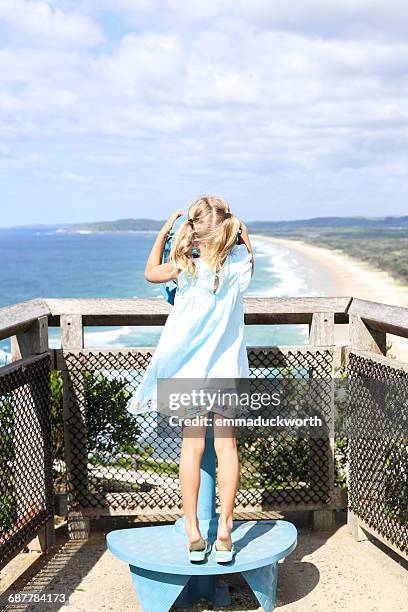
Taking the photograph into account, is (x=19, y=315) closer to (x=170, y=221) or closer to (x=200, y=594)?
(x=170, y=221)

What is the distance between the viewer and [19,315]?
3.91 metres

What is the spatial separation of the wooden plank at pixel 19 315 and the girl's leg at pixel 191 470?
1.02 metres

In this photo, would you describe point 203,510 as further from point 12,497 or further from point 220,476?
point 12,497

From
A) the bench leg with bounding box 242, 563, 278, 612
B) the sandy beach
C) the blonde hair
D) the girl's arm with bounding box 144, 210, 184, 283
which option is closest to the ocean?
the sandy beach

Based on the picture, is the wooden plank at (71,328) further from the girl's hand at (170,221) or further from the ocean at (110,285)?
the ocean at (110,285)

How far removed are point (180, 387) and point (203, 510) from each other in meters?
0.57

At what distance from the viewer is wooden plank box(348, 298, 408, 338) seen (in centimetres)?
382

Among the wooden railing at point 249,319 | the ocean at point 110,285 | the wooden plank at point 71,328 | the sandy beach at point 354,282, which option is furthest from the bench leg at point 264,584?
the sandy beach at point 354,282

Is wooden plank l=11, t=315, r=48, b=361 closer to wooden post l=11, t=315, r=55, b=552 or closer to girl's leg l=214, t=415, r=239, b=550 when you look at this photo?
wooden post l=11, t=315, r=55, b=552

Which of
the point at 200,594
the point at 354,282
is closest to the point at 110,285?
the point at 354,282

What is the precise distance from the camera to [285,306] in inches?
168

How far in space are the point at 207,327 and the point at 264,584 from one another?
44.1 inches

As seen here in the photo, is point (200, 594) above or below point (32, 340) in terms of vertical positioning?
below

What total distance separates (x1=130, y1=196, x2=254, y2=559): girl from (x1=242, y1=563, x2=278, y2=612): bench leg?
229mm
